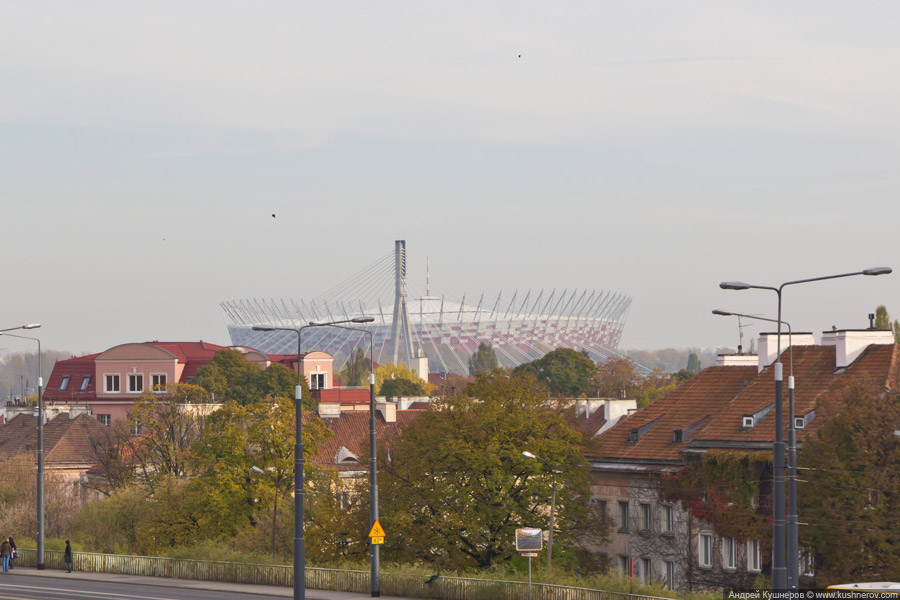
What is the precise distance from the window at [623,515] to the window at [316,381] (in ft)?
250

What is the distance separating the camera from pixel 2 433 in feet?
350

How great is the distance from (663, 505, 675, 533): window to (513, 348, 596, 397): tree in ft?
338

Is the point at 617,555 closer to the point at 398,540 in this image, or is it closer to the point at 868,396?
the point at 398,540

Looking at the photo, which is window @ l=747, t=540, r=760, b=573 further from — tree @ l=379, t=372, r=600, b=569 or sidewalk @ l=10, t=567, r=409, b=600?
sidewalk @ l=10, t=567, r=409, b=600

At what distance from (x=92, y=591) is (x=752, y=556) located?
24.5 m

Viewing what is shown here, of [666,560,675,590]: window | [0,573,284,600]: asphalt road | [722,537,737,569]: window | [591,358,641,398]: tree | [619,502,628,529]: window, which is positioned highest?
[591,358,641,398]: tree

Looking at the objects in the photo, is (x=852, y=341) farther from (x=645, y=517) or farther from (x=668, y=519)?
(x=645, y=517)

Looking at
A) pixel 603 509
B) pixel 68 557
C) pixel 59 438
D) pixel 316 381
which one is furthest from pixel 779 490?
pixel 316 381

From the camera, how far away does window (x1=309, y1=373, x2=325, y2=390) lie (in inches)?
5300

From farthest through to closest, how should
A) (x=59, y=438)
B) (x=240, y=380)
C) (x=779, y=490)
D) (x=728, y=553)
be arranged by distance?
(x=240, y=380) → (x=59, y=438) → (x=728, y=553) → (x=779, y=490)

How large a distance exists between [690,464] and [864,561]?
436 inches

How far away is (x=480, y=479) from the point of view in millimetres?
51781

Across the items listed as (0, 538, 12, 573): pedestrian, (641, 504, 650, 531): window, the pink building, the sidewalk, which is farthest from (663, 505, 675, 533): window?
the pink building

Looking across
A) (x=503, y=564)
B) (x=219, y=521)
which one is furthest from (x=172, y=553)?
(x=503, y=564)
